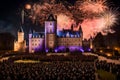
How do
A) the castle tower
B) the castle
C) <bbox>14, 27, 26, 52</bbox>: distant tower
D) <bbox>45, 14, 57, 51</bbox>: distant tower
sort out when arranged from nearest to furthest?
1. <bbox>45, 14, 57, 51</bbox>: distant tower
2. the castle
3. <bbox>14, 27, 26, 52</bbox>: distant tower
4. the castle tower

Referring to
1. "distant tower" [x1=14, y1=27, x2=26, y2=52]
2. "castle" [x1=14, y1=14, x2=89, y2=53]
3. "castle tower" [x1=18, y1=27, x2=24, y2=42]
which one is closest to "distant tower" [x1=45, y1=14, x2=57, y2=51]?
"castle" [x1=14, y1=14, x2=89, y2=53]

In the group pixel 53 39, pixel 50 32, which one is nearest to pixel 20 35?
pixel 50 32

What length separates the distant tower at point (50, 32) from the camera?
90.9 m

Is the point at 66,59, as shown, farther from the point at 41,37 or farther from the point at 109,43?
the point at 109,43

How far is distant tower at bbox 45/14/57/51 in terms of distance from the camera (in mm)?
90938

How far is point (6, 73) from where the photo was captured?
2792cm

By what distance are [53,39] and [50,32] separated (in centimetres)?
294

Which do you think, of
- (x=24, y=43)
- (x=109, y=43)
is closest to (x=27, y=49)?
(x=24, y=43)

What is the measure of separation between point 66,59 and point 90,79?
26615 millimetres

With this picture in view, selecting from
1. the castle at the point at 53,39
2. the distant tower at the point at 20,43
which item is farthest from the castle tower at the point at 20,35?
the castle at the point at 53,39

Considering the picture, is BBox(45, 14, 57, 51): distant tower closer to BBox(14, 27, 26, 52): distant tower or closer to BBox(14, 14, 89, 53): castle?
BBox(14, 14, 89, 53): castle

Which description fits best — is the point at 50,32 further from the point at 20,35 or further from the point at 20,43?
the point at 20,35

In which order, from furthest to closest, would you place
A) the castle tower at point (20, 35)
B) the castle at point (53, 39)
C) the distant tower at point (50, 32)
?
the castle tower at point (20, 35) → the castle at point (53, 39) → the distant tower at point (50, 32)

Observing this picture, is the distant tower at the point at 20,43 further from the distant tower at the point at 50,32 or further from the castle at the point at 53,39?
the distant tower at the point at 50,32
